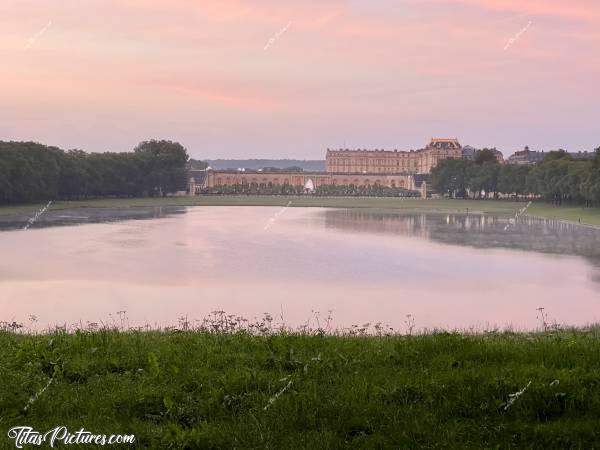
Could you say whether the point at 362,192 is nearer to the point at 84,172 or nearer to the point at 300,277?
the point at 84,172

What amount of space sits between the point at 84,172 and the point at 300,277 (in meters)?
88.4

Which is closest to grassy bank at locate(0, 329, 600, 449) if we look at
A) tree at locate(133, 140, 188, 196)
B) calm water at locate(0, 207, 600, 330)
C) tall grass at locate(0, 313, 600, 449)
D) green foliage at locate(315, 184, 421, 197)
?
tall grass at locate(0, 313, 600, 449)

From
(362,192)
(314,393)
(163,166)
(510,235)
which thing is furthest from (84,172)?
(314,393)

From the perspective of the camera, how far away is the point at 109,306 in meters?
21.8

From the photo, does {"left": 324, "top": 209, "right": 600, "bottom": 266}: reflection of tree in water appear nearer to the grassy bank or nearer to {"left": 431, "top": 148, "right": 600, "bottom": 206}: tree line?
{"left": 431, "top": 148, "right": 600, "bottom": 206}: tree line

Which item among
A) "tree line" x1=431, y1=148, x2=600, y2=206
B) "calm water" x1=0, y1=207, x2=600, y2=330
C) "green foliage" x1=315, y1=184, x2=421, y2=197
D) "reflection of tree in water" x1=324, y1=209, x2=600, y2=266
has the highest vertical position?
"tree line" x1=431, y1=148, x2=600, y2=206

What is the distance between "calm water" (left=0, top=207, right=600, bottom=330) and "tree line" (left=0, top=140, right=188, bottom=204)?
40.4 meters

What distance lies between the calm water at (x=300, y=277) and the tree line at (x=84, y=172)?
40.4m

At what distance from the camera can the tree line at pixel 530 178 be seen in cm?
8919

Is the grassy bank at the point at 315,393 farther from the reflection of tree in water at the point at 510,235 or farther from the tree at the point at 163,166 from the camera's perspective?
the tree at the point at 163,166

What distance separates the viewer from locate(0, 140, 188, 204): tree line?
8994cm

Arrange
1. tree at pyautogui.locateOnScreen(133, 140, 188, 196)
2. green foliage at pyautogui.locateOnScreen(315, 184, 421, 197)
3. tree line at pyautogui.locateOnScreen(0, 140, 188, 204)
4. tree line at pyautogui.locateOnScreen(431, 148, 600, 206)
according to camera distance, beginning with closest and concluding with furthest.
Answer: tree line at pyautogui.locateOnScreen(431, 148, 600, 206) < tree line at pyautogui.locateOnScreen(0, 140, 188, 204) < tree at pyautogui.locateOnScreen(133, 140, 188, 196) < green foliage at pyautogui.locateOnScreen(315, 184, 421, 197)

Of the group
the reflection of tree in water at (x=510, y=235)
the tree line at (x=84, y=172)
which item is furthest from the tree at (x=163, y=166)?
the reflection of tree in water at (x=510, y=235)

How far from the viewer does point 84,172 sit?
11050 cm
